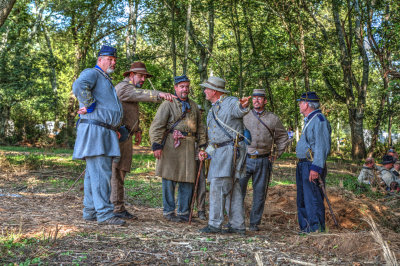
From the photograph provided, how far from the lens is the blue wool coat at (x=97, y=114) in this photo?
549cm

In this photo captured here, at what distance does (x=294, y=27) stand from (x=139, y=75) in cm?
1316

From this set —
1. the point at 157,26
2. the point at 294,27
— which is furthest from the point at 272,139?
the point at 157,26

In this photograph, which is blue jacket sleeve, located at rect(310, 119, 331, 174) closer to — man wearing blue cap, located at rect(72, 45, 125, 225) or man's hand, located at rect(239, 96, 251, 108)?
man's hand, located at rect(239, 96, 251, 108)

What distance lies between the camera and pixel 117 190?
6.52 meters

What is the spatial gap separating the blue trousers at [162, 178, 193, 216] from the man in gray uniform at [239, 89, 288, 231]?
88 centimetres

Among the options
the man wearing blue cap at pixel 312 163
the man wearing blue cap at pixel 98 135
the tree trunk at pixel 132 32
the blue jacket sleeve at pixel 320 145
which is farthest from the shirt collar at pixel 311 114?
the tree trunk at pixel 132 32

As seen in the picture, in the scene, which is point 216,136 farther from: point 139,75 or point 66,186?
point 66,186

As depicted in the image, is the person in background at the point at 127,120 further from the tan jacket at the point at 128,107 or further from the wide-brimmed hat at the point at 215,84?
the wide-brimmed hat at the point at 215,84

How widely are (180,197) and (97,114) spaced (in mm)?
2056

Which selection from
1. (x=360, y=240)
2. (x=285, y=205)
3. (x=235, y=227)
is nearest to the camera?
(x=360, y=240)

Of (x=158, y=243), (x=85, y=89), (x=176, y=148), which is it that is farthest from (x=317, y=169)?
(x=85, y=89)

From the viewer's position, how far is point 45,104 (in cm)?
2325

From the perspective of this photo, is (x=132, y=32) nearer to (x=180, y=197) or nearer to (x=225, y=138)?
(x=180, y=197)

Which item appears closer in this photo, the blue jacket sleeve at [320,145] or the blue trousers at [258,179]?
the blue jacket sleeve at [320,145]
